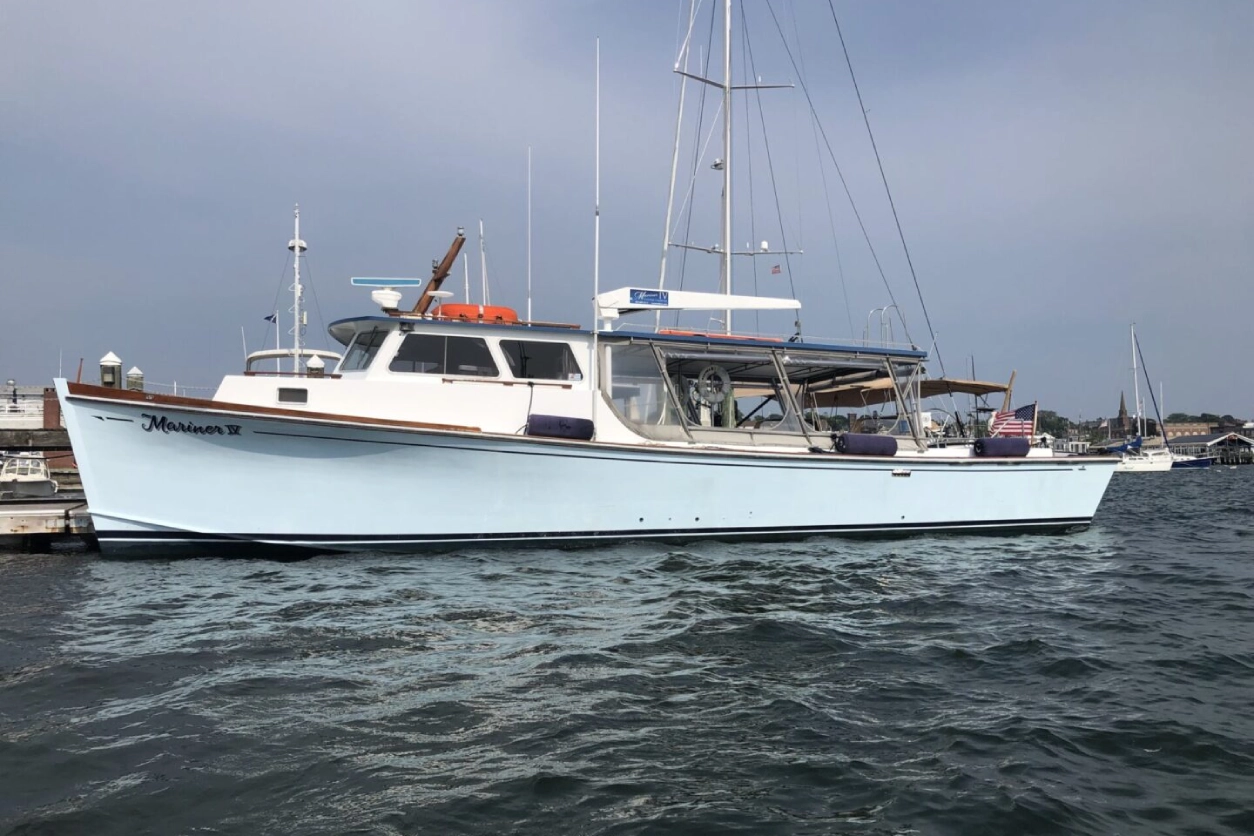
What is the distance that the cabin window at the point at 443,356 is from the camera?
32.6 ft

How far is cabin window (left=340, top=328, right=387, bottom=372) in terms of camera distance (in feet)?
33.2

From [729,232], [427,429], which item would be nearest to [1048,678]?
[427,429]

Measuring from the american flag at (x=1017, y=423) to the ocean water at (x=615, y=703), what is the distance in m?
4.71

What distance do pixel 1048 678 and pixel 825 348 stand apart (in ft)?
23.0

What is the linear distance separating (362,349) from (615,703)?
7.20 m

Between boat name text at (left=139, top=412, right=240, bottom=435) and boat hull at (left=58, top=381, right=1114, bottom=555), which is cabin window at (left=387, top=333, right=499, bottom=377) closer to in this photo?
boat hull at (left=58, top=381, right=1114, bottom=555)

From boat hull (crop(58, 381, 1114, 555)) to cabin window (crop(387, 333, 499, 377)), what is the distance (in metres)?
1.36

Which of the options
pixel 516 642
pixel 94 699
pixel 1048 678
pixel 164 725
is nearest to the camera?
pixel 164 725

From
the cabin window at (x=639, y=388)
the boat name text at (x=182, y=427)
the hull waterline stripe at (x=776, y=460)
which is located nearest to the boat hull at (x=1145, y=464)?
the hull waterline stripe at (x=776, y=460)

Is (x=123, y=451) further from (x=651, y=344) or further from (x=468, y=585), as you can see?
(x=651, y=344)

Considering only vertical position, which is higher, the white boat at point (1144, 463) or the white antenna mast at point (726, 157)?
the white antenna mast at point (726, 157)

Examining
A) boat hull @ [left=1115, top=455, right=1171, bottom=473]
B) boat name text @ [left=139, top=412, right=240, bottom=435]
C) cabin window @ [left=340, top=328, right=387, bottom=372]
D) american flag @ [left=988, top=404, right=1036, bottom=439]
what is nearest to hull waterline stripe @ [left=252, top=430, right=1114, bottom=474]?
boat name text @ [left=139, top=412, right=240, bottom=435]

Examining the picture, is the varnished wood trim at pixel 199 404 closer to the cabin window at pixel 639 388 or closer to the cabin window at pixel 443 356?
the cabin window at pixel 443 356

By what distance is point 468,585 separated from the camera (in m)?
7.61
